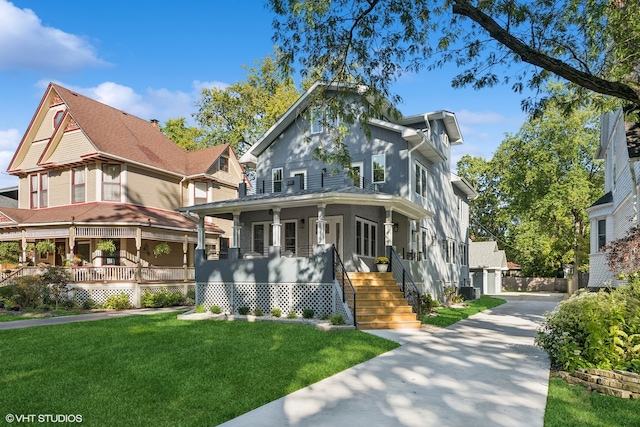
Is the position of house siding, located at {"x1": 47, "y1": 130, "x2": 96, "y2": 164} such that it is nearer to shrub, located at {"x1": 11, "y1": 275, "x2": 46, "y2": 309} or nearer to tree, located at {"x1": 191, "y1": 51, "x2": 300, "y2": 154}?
shrub, located at {"x1": 11, "y1": 275, "x2": 46, "y2": 309}

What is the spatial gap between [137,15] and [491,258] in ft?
112

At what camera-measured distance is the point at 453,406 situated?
5578mm

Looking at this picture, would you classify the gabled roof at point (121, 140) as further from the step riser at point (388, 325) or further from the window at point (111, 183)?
the step riser at point (388, 325)

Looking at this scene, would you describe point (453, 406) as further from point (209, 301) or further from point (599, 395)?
point (209, 301)

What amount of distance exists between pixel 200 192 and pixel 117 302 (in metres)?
8.82

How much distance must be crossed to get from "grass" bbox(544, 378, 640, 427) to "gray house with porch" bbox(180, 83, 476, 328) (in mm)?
6707

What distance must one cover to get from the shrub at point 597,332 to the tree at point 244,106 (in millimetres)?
27982

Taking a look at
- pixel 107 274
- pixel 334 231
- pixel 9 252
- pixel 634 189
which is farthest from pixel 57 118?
pixel 634 189

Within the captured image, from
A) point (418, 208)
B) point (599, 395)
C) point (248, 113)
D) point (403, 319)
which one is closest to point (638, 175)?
point (418, 208)

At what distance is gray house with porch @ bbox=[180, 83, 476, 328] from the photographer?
1395cm

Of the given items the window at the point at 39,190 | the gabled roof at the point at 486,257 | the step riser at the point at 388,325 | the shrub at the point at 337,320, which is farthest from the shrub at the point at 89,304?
the gabled roof at the point at 486,257

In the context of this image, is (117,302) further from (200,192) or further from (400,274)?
(400,274)

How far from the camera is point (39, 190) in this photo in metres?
23.3

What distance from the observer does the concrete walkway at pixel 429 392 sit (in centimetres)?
511
